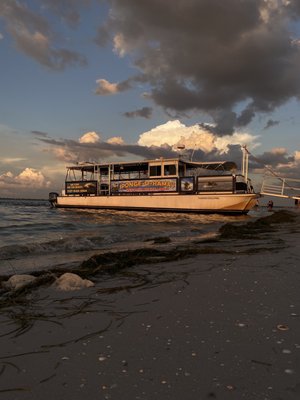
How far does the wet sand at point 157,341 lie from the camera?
2.49m

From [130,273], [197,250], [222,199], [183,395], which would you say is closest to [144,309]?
[183,395]

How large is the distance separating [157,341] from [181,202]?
37.0m

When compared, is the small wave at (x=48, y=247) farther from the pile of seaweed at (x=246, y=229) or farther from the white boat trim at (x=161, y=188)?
the white boat trim at (x=161, y=188)

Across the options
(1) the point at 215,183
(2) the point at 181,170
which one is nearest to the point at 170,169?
(2) the point at 181,170

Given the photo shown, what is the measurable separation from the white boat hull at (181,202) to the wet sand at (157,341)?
32693mm

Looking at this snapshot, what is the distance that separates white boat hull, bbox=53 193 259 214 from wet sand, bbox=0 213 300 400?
107 ft

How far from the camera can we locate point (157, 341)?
328cm

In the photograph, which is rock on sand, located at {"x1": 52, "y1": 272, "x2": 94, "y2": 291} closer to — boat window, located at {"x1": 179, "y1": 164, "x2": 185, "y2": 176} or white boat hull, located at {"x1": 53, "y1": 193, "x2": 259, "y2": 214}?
white boat hull, located at {"x1": 53, "y1": 193, "x2": 259, "y2": 214}

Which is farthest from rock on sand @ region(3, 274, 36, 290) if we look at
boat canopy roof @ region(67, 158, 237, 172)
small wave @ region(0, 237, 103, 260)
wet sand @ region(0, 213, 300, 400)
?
boat canopy roof @ region(67, 158, 237, 172)

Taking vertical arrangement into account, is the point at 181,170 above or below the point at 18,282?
above

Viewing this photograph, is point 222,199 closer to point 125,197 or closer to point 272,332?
point 125,197

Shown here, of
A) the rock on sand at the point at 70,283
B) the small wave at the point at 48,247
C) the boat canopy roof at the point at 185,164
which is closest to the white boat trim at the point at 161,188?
the boat canopy roof at the point at 185,164

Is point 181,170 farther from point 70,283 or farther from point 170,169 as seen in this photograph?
point 70,283

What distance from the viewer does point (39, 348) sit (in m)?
3.25
